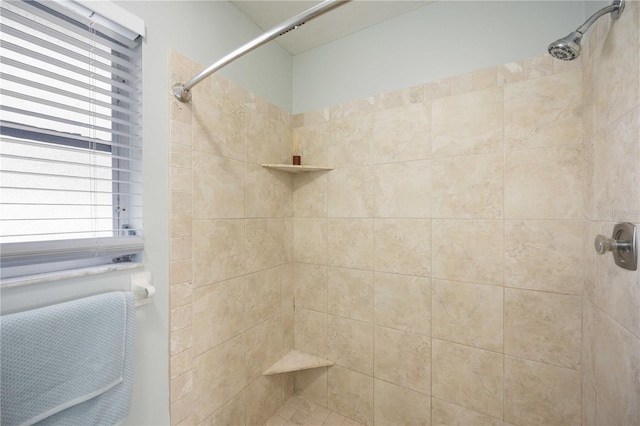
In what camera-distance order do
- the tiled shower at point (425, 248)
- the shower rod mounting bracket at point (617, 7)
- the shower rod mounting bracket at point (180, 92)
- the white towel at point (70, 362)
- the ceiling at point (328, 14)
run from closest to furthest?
the white towel at point (70, 362) → the shower rod mounting bracket at point (617, 7) → the tiled shower at point (425, 248) → the shower rod mounting bracket at point (180, 92) → the ceiling at point (328, 14)

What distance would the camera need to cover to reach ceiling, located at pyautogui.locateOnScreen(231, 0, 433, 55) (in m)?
1.22

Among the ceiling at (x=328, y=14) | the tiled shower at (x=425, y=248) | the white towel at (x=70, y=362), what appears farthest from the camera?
the ceiling at (x=328, y=14)

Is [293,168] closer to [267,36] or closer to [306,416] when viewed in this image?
[267,36]

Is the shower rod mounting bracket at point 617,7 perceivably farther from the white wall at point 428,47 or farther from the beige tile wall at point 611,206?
Result: the white wall at point 428,47

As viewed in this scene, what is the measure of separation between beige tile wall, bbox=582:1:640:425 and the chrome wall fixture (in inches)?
0.9

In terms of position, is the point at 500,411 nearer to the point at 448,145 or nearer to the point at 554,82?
the point at 448,145

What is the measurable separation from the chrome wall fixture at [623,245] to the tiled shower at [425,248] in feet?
0.14

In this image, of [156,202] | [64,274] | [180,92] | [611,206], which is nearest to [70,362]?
[64,274]

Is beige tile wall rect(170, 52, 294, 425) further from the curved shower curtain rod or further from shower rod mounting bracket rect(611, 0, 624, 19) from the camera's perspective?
shower rod mounting bracket rect(611, 0, 624, 19)

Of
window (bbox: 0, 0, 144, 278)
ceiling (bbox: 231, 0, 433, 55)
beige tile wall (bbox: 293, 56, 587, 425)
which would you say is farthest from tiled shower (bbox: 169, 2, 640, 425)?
ceiling (bbox: 231, 0, 433, 55)

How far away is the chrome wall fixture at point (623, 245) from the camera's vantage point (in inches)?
24.4

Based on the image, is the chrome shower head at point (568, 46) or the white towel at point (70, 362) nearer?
the white towel at point (70, 362)

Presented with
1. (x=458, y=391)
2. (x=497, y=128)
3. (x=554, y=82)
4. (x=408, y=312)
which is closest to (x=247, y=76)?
(x=497, y=128)

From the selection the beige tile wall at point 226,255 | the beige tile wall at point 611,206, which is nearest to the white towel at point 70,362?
the beige tile wall at point 226,255
